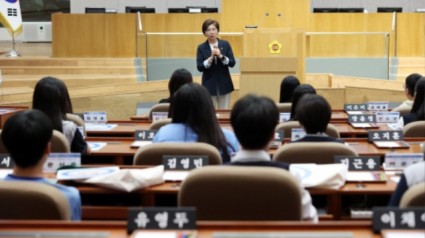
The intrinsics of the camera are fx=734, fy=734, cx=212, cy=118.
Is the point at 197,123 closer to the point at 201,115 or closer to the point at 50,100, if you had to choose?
the point at 201,115

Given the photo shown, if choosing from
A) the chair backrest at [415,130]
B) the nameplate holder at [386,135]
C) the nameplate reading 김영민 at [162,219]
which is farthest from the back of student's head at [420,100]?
the nameplate reading 김영민 at [162,219]

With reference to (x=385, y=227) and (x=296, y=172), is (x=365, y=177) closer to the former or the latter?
(x=296, y=172)

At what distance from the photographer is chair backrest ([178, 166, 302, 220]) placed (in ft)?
8.64

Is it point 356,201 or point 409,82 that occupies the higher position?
point 409,82

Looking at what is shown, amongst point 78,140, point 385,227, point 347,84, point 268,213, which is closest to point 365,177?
point 268,213

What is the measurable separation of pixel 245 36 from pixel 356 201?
5970mm

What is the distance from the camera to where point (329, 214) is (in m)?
3.28

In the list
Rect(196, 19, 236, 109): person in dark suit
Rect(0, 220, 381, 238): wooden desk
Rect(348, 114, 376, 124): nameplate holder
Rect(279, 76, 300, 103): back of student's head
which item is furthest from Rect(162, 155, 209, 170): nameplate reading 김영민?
Rect(196, 19, 236, 109): person in dark suit

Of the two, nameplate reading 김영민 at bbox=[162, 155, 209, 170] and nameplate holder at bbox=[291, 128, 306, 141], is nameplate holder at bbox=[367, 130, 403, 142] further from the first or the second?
nameplate reading 김영민 at bbox=[162, 155, 209, 170]

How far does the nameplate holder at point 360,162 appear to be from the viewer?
136 inches

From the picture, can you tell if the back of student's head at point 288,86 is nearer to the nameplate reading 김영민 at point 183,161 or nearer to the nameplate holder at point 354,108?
the nameplate holder at point 354,108

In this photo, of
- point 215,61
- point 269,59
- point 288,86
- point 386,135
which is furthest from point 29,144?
point 269,59

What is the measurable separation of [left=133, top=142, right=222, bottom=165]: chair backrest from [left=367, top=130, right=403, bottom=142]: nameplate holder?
1539mm

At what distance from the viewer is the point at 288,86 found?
6523mm
